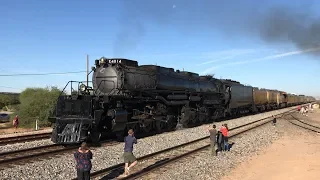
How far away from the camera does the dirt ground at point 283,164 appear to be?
430 inches

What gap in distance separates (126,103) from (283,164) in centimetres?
786

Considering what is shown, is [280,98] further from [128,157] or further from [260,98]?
[128,157]

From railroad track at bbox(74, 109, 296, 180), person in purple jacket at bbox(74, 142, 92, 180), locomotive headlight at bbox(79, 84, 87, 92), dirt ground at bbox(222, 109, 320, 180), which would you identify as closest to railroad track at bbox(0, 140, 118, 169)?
locomotive headlight at bbox(79, 84, 87, 92)

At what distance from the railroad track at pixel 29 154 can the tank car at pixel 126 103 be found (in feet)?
1.87

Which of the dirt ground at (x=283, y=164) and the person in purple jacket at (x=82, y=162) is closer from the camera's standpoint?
the person in purple jacket at (x=82, y=162)

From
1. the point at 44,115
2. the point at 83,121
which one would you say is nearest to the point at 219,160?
the point at 83,121

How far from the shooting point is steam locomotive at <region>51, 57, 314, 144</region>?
14781mm

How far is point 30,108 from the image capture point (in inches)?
1383

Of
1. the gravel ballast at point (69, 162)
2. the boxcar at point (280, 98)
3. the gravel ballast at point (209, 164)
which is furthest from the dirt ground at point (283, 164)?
the boxcar at point (280, 98)

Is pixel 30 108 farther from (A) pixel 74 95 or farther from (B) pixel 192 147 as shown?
(B) pixel 192 147

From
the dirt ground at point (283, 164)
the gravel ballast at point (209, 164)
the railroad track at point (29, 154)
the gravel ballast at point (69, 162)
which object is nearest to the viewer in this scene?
the gravel ballast at point (69, 162)

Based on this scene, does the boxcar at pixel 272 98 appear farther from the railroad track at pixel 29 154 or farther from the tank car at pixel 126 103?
the railroad track at pixel 29 154

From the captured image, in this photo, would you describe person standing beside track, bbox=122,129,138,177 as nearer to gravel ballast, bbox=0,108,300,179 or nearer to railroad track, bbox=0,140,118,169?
gravel ballast, bbox=0,108,300,179

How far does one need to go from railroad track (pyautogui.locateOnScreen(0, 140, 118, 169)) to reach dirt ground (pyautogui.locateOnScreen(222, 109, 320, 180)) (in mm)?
6617
